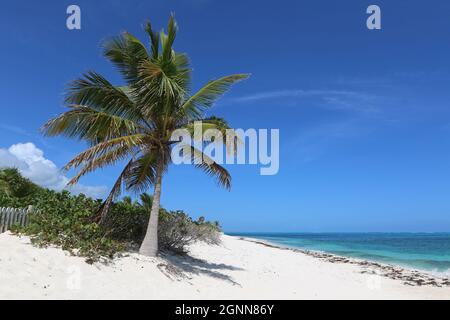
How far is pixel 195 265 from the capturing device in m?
13.1

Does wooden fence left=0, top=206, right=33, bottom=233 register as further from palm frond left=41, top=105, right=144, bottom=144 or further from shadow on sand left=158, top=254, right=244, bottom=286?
shadow on sand left=158, top=254, right=244, bottom=286

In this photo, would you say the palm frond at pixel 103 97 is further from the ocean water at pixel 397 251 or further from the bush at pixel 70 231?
the ocean water at pixel 397 251

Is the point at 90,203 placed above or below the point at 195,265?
above

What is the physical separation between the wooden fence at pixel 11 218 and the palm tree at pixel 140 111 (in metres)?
2.21

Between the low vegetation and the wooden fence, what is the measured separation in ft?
1.21

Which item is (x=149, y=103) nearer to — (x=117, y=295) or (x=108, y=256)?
(x=108, y=256)

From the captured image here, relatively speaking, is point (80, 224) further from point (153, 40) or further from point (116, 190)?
point (153, 40)

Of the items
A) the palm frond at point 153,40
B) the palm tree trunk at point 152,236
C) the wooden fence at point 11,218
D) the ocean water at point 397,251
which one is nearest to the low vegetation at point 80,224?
the wooden fence at point 11,218

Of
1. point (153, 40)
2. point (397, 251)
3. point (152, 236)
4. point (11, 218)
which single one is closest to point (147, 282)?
point (152, 236)

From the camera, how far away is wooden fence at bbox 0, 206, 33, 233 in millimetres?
11273
